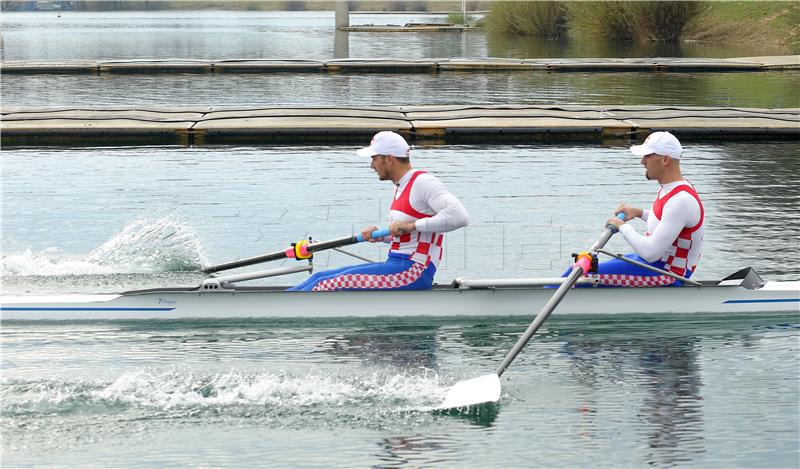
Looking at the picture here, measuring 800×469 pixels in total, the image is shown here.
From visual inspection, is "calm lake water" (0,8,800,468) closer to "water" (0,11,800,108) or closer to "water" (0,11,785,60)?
"water" (0,11,800,108)

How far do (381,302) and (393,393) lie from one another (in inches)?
55.3

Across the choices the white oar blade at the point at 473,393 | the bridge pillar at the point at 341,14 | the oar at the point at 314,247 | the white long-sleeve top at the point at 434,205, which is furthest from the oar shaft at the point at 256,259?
the bridge pillar at the point at 341,14

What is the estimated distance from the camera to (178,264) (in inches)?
445

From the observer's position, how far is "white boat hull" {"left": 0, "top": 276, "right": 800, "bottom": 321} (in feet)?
29.7

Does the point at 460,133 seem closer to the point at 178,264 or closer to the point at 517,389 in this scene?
the point at 178,264

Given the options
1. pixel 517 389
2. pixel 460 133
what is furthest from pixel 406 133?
pixel 517 389

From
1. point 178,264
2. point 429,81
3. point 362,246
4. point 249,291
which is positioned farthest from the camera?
point 429,81

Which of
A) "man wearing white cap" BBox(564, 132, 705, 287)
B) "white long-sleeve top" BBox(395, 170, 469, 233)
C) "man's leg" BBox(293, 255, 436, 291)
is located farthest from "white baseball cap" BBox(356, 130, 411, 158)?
"man wearing white cap" BBox(564, 132, 705, 287)

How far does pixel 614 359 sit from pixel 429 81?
23.7 m

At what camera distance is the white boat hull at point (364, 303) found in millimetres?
9062

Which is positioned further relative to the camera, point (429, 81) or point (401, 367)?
point (429, 81)

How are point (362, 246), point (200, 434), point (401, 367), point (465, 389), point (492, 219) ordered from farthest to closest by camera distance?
1. point (492, 219)
2. point (362, 246)
3. point (401, 367)
4. point (465, 389)
5. point (200, 434)

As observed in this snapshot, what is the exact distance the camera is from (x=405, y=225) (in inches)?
339

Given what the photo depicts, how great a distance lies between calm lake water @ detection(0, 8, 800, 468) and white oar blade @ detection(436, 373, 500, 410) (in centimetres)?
10
